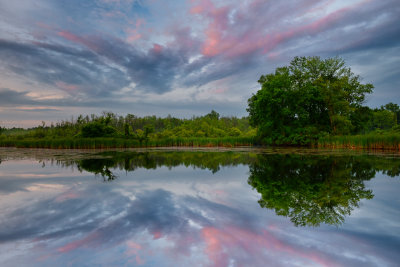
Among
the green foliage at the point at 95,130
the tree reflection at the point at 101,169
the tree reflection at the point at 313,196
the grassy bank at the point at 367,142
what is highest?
the green foliage at the point at 95,130

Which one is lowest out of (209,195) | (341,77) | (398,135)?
(209,195)

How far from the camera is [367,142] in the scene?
17.5 metres

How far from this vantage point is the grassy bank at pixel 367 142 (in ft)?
50.6

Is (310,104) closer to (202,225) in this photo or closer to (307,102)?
(307,102)

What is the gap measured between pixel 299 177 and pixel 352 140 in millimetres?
16602

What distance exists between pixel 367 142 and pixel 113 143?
75.5 ft

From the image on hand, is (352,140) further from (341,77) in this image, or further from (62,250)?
(62,250)

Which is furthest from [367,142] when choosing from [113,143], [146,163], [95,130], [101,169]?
[95,130]

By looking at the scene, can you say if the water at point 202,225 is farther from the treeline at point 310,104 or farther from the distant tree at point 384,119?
the distant tree at point 384,119

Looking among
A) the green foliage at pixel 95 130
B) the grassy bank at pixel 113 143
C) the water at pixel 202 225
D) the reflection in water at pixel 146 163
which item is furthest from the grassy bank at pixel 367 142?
the green foliage at pixel 95 130

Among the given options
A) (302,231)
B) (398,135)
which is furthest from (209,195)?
(398,135)

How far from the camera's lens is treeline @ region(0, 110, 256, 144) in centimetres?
2494

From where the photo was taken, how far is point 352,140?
725 inches

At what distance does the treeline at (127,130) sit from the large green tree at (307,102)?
12.6 metres
